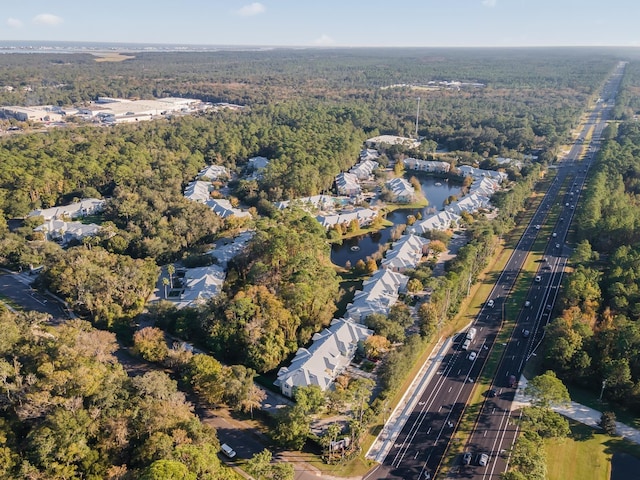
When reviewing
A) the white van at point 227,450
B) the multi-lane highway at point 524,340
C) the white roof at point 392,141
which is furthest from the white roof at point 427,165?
the white van at point 227,450

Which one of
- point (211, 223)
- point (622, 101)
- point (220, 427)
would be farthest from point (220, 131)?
point (622, 101)

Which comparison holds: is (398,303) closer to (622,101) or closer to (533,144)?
(533,144)

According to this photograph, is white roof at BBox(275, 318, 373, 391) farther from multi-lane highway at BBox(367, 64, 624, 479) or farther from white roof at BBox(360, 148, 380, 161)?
white roof at BBox(360, 148, 380, 161)

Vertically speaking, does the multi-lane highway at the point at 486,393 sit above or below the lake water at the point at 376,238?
below

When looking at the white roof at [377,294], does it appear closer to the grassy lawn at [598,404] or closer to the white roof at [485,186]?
the grassy lawn at [598,404]

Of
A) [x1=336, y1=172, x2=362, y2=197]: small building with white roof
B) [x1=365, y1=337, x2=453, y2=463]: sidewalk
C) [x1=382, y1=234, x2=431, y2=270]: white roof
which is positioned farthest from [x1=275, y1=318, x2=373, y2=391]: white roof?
[x1=336, y1=172, x2=362, y2=197]: small building with white roof

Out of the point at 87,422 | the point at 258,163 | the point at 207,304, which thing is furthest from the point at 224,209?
the point at 87,422
